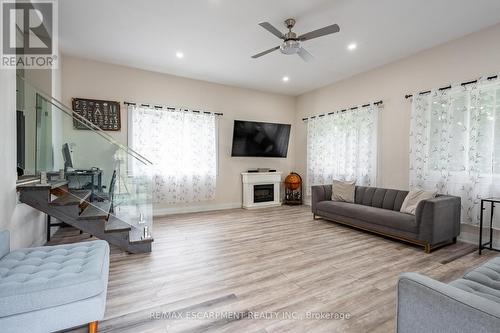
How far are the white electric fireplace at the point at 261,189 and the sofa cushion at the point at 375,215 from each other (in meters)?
1.84

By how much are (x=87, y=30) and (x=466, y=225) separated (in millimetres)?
6482

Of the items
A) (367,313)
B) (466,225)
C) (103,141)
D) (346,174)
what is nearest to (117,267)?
(103,141)

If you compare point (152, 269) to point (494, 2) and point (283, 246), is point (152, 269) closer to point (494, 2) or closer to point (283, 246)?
point (283, 246)

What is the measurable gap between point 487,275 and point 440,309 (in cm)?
93

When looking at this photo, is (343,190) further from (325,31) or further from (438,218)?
(325,31)

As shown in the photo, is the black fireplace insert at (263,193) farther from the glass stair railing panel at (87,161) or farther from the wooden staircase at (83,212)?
the wooden staircase at (83,212)

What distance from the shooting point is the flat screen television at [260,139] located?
19.1 feet

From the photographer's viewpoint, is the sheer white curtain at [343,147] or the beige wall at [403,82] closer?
the beige wall at [403,82]

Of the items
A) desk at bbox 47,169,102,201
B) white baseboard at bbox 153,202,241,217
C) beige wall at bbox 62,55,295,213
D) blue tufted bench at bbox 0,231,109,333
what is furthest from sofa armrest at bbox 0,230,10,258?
white baseboard at bbox 153,202,241,217

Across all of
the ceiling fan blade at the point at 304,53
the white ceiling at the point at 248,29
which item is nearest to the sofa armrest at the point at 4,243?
the white ceiling at the point at 248,29

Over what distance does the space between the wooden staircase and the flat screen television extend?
326 cm

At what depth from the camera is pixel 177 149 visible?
5.21 m

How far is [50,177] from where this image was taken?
310cm

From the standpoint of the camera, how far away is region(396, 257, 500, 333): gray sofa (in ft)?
3.02
